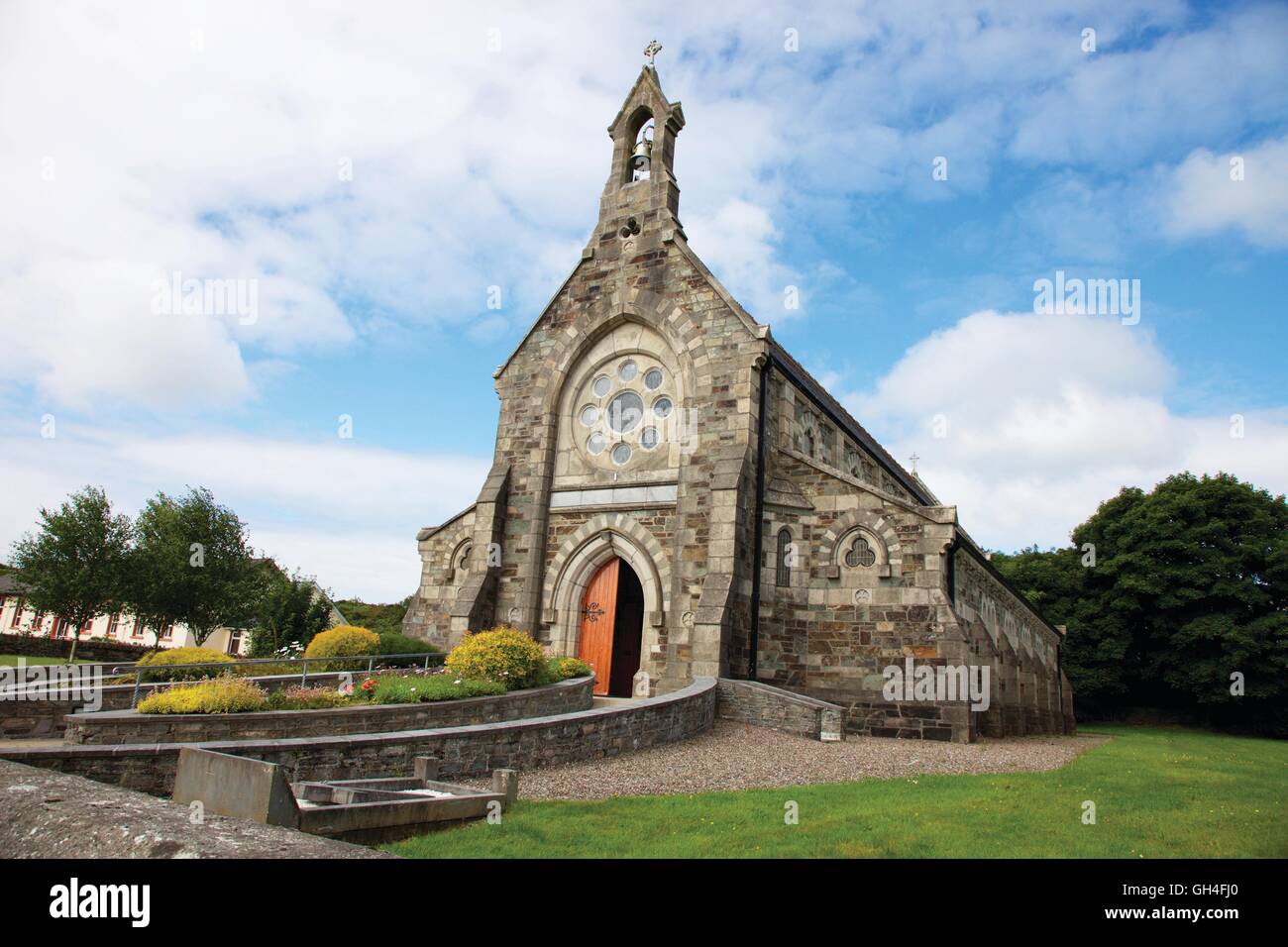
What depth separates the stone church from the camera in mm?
17266

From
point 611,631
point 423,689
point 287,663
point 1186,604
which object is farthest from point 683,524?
point 1186,604

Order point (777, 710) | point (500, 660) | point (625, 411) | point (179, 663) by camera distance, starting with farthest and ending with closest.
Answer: point (625, 411), point (777, 710), point (500, 660), point (179, 663)

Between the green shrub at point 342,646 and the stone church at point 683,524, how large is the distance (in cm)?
223

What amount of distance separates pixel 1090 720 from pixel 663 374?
3050 centimetres

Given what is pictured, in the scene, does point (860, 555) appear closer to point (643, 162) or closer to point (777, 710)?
point (777, 710)

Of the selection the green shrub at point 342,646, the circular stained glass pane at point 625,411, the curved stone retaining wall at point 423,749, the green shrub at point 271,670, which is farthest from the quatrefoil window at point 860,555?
the green shrub at point 271,670

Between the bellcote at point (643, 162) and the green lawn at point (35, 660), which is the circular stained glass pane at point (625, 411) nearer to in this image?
the bellcote at point (643, 162)

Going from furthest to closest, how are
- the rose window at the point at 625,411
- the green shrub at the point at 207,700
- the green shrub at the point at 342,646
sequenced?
the rose window at the point at 625,411, the green shrub at the point at 342,646, the green shrub at the point at 207,700

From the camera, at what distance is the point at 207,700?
11.0m

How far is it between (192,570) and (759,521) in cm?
2910

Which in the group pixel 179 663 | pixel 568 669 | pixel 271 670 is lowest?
pixel 271 670

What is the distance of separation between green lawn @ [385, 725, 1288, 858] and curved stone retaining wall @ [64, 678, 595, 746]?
408cm

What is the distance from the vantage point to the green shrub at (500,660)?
15211 mm

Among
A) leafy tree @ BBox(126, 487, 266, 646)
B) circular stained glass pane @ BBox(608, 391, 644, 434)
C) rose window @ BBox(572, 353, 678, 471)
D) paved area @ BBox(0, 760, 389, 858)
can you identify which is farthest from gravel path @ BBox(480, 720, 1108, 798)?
leafy tree @ BBox(126, 487, 266, 646)
